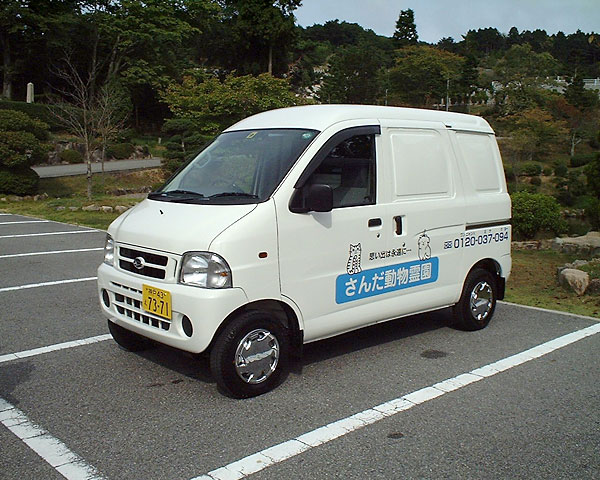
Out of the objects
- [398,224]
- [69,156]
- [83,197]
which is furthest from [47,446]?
[69,156]

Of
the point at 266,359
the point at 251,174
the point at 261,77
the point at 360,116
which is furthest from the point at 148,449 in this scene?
the point at 261,77

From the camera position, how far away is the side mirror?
14.1ft

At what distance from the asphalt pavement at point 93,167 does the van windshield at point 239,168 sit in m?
22.9

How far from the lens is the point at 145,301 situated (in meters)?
4.27

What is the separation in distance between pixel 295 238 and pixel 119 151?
31526 mm

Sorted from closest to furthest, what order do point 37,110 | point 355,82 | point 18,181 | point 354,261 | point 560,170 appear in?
point 354,261
point 18,181
point 37,110
point 560,170
point 355,82

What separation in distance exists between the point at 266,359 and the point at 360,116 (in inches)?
80.8

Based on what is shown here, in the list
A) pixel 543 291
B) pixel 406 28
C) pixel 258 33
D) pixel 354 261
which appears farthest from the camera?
pixel 406 28

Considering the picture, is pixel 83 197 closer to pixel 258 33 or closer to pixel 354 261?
pixel 354 261

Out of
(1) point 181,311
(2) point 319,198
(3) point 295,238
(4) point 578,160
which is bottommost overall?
(1) point 181,311

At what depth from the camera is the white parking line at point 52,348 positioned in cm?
507

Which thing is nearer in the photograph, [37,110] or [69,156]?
[69,156]

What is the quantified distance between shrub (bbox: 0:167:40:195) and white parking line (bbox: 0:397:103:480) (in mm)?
18416

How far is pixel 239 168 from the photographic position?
4.83 meters
